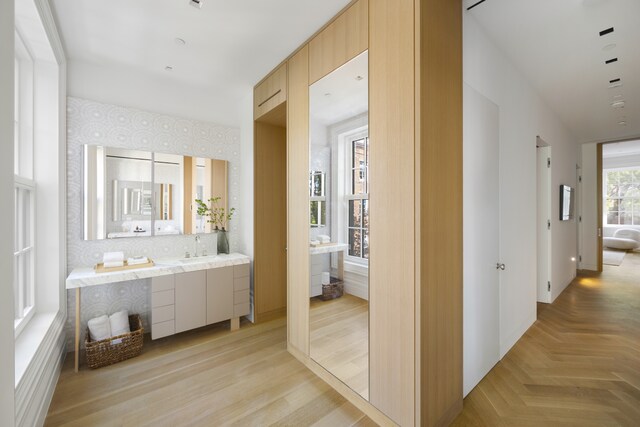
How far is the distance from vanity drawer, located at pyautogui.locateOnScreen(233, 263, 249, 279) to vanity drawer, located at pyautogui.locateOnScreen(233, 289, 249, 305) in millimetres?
192

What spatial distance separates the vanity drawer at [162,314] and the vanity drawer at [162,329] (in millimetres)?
38

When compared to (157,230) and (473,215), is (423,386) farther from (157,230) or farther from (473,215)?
(157,230)

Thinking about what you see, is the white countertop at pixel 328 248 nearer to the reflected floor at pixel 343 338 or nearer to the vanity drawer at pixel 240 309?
the reflected floor at pixel 343 338

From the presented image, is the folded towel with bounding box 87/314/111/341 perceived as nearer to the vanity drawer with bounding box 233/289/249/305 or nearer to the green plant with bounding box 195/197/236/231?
the vanity drawer with bounding box 233/289/249/305

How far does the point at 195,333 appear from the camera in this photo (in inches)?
122

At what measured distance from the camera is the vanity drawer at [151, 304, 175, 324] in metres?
2.70

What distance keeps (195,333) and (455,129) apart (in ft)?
10.7

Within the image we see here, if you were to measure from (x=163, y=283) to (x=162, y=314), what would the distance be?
1.02 ft

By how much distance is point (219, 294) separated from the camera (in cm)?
308

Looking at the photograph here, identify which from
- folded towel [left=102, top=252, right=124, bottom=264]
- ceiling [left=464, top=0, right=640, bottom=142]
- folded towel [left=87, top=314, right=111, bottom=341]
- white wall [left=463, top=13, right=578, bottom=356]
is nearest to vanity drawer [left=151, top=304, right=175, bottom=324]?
folded towel [left=87, top=314, right=111, bottom=341]

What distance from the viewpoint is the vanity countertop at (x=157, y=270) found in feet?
7.79

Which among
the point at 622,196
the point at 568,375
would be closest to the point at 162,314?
the point at 568,375

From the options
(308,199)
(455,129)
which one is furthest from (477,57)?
(308,199)

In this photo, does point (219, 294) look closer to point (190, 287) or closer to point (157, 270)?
point (190, 287)
